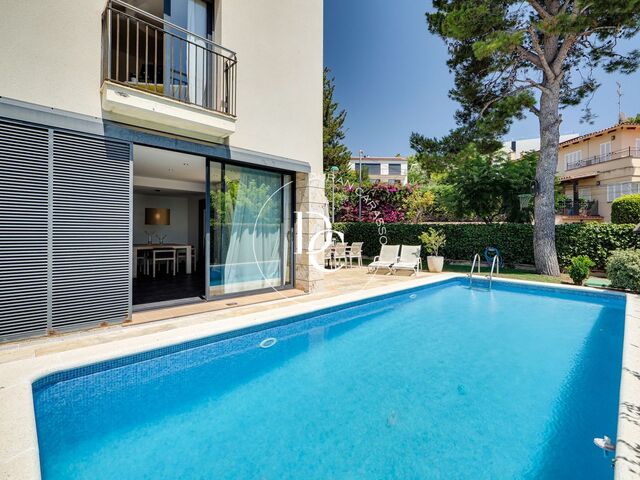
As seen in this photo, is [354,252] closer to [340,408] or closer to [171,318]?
[171,318]

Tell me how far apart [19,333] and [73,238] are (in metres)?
1.58

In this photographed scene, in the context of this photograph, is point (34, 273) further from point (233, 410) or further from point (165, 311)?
point (233, 410)

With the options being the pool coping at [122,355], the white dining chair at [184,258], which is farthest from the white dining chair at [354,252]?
the pool coping at [122,355]

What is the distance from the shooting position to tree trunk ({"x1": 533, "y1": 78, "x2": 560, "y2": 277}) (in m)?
12.7

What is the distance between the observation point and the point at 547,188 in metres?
12.9

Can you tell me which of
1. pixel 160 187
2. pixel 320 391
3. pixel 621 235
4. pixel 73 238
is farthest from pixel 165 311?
pixel 621 235

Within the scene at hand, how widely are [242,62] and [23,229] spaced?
17.6ft

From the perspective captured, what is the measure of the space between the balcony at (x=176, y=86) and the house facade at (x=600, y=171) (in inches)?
1042

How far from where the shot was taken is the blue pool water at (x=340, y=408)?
312 cm

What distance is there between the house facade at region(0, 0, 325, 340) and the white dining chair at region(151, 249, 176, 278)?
78 centimetres

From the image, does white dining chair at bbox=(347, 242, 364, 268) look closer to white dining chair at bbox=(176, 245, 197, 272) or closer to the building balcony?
white dining chair at bbox=(176, 245, 197, 272)

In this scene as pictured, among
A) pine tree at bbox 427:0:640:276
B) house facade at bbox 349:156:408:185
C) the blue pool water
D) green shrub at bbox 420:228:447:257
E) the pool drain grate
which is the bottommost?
the blue pool water

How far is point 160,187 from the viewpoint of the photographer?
12.3 metres

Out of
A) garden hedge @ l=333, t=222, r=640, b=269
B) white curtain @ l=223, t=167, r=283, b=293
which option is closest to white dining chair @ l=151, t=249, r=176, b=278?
white curtain @ l=223, t=167, r=283, b=293
